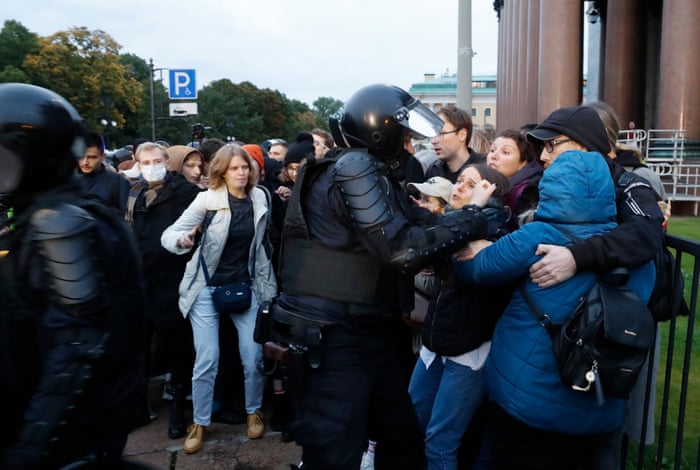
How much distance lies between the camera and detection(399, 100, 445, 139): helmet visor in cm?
264

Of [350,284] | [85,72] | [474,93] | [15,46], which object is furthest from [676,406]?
[474,93]

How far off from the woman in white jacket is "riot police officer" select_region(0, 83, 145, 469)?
226 cm

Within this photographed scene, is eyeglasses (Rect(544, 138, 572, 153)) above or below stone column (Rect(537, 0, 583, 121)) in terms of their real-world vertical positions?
below

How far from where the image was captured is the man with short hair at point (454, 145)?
4375 millimetres

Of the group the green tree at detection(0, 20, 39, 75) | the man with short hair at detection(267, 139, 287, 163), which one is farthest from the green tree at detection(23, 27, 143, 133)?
the man with short hair at detection(267, 139, 287, 163)

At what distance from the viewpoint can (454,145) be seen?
441 centimetres

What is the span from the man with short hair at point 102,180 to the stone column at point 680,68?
15.1m

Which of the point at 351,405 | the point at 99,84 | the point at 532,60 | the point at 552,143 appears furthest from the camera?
the point at 99,84

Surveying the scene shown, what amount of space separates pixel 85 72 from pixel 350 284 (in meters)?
54.0

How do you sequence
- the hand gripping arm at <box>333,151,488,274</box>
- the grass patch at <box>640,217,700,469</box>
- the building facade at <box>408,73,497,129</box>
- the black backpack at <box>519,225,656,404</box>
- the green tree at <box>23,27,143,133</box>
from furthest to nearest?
the building facade at <box>408,73,497,129</box>
the green tree at <box>23,27,143,133</box>
the grass patch at <box>640,217,700,469</box>
the hand gripping arm at <box>333,151,488,274</box>
the black backpack at <box>519,225,656,404</box>

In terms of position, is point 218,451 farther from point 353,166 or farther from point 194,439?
point 353,166

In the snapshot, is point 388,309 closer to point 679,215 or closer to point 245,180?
point 245,180

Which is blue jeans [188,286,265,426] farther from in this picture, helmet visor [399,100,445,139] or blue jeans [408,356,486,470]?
helmet visor [399,100,445,139]

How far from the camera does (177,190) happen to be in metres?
4.57
